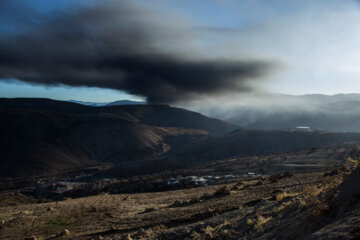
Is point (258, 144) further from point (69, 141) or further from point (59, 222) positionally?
point (59, 222)

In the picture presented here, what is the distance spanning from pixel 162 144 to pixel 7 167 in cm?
5911

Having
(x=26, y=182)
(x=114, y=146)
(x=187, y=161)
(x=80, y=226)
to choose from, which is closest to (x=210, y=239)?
(x=80, y=226)

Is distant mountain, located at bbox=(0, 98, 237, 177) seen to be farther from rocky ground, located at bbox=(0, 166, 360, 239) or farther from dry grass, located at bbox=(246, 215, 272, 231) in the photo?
dry grass, located at bbox=(246, 215, 272, 231)

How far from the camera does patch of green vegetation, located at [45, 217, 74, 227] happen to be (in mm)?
16345

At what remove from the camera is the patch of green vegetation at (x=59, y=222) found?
16345 mm

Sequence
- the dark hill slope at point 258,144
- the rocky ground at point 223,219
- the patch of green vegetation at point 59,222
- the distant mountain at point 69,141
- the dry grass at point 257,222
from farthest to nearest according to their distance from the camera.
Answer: the dark hill slope at point 258,144, the distant mountain at point 69,141, the patch of green vegetation at point 59,222, the dry grass at point 257,222, the rocky ground at point 223,219

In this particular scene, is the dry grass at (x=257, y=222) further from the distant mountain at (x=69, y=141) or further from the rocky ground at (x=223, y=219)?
the distant mountain at (x=69, y=141)

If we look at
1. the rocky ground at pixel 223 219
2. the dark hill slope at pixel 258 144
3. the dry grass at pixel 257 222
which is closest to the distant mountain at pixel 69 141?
the dark hill slope at pixel 258 144

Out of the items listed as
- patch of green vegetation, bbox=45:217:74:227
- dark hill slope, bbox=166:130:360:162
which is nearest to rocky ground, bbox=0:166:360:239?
patch of green vegetation, bbox=45:217:74:227

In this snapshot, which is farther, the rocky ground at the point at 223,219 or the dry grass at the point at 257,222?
the dry grass at the point at 257,222

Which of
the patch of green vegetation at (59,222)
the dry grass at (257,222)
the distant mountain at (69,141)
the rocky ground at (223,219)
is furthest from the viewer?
the distant mountain at (69,141)

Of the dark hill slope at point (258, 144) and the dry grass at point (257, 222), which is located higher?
the dry grass at point (257, 222)

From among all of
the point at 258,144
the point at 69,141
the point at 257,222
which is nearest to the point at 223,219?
the point at 257,222

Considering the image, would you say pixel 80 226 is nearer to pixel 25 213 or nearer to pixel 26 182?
pixel 25 213
